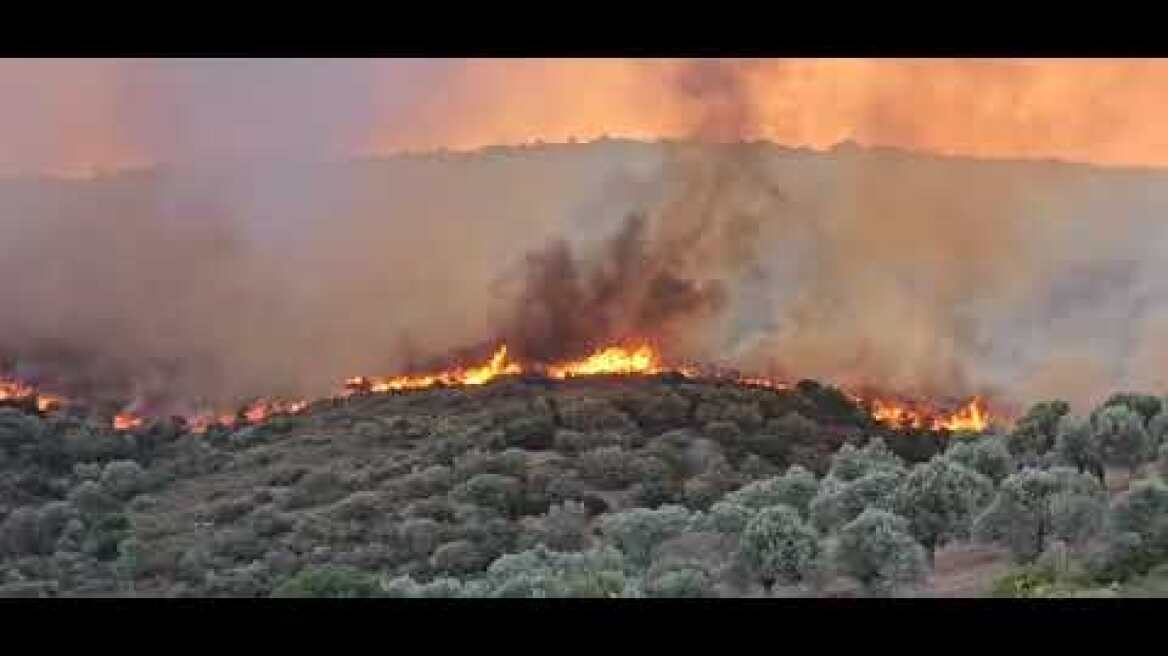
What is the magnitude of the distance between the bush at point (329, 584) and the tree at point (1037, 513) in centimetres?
199

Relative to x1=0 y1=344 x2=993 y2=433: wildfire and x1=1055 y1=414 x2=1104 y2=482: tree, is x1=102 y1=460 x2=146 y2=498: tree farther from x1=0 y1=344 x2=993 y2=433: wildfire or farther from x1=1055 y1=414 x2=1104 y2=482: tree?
x1=1055 y1=414 x2=1104 y2=482: tree

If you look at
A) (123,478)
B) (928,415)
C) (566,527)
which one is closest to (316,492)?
(123,478)

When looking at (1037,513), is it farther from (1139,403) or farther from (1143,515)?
(1139,403)

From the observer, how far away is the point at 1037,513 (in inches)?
254

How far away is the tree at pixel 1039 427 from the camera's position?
655 centimetres

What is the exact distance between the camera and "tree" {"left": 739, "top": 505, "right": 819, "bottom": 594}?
21.1 feet

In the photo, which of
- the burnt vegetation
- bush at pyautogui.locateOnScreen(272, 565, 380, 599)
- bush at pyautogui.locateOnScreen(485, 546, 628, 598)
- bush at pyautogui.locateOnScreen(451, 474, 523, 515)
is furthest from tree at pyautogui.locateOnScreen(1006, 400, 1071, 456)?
bush at pyautogui.locateOnScreen(272, 565, 380, 599)

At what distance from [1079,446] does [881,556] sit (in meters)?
0.75

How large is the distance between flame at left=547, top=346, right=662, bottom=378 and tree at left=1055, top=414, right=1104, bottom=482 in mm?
1392

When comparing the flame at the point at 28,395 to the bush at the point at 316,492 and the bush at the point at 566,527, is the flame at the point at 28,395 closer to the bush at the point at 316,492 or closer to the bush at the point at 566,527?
the bush at the point at 316,492

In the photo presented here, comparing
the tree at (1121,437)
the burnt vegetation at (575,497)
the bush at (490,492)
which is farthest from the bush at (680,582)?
the tree at (1121,437)
